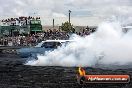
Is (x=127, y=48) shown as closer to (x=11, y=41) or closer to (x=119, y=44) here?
(x=119, y=44)

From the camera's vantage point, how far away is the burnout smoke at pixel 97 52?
22.0m

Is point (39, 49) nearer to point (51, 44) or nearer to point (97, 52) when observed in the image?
point (51, 44)

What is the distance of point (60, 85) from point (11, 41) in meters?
37.2

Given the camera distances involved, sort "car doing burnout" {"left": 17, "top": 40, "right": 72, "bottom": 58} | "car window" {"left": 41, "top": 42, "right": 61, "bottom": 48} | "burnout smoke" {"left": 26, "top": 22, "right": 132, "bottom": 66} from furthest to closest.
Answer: "car window" {"left": 41, "top": 42, "right": 61, "bottom": 48}, "car doing burnout" {"left": 17, "top": 40, "right": 72, "bottom": 58}, "burnout smoke" {"left": 26, "top": 22, "right": 132, "bottom": 66}

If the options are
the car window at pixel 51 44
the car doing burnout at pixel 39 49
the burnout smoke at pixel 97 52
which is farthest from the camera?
the car window at pixel 51 44

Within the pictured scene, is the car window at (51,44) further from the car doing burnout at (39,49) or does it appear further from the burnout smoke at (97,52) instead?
the burnout smoke at (97,52)

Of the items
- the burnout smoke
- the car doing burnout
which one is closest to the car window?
the car doing burnout

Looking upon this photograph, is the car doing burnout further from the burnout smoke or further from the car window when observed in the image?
the burnout smoke

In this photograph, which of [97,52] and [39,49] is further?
[39,49]

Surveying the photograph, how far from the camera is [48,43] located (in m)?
27.7

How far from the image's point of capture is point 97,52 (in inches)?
864

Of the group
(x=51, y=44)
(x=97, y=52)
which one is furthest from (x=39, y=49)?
(x=97, y=52)

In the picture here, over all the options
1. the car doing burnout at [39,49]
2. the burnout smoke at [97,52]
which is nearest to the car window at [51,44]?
the car doing burnout at [39,49]

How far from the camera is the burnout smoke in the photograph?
22.0 meters
